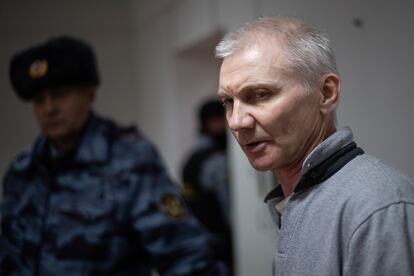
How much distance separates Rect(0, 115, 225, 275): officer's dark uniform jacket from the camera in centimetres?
121

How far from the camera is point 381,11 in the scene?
3.77ft

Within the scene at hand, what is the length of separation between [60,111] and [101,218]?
353 millimetres

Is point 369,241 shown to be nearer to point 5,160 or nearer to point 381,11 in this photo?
→ point 381,11

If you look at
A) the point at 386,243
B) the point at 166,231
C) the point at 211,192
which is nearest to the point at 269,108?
the point at 386,243

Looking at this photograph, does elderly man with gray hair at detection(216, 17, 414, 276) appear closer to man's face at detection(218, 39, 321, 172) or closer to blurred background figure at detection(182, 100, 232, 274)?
man's face at detection(218, 39, 321, 172)

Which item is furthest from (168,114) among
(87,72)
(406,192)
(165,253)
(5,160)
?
(406,192)

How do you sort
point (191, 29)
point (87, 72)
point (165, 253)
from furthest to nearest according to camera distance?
point (191, 29), point (87, 72), point (165, 253)

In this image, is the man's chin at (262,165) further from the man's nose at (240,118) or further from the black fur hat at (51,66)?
the black fur hat at (51,66)

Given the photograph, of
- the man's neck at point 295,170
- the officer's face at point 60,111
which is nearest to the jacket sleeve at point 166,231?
the officer's face at point 60,111

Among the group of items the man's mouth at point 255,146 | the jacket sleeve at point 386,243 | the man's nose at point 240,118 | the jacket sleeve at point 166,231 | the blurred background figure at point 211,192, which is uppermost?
the man's nose at point 240,118

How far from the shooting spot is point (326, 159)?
0.69m

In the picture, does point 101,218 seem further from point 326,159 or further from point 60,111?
point 326,159

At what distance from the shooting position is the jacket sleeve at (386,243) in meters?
0.56

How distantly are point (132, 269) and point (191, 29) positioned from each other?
170 centimetres
